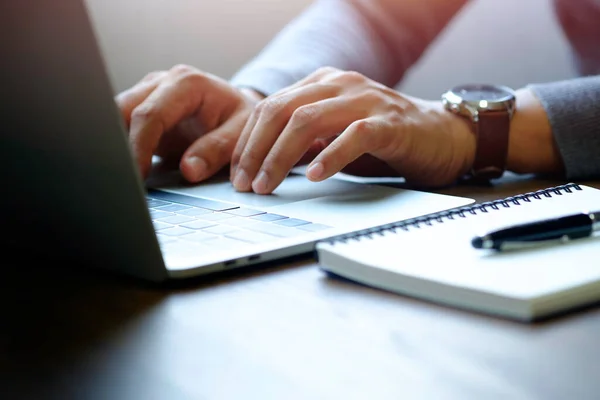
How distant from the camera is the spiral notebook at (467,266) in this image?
0.39 metres

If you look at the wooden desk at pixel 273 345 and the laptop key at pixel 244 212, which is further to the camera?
the laptop key at pixel 244 212

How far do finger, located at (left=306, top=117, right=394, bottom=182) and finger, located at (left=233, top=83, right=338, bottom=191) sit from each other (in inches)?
2.9

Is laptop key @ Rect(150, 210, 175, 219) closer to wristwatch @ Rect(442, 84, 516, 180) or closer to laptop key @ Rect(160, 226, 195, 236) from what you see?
laptop key @ Rect(160, 226, 195, 236)

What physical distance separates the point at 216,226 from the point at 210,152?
0.88 feet

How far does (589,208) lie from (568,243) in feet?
0.29

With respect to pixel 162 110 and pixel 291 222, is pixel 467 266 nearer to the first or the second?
pixel 291 222

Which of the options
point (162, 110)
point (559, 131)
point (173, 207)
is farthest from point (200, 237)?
point (559, 131)

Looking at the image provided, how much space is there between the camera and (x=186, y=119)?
34.7 inches

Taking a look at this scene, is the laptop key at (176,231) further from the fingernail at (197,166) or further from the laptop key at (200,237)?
the fingernail at (197,166)

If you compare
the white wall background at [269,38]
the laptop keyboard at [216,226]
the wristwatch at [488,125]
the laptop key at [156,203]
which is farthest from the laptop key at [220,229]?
the white wall background at [269,38]

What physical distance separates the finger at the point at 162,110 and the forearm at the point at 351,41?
0.40 ft

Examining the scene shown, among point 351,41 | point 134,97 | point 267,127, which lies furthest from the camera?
point 351,41

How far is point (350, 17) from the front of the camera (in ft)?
3.74

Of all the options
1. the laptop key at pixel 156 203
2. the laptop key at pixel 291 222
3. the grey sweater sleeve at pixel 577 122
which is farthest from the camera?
the grey sweater sleeve at pixel 577 122
